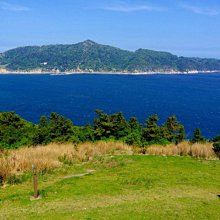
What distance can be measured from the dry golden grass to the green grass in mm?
2024

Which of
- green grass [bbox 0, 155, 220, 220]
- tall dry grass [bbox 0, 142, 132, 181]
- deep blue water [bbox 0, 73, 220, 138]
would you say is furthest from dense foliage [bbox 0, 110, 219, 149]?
deep blue water [bbox 0, 73, 220, 138]

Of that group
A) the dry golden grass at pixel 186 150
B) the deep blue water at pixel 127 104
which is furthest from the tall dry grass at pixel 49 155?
the deep blue water at pixel 127 104

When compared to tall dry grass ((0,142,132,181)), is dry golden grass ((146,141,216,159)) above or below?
below

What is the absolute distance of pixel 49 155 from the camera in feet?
52.7

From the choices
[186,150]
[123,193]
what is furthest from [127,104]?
[123,193]

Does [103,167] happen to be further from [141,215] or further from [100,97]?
→ [100,97]

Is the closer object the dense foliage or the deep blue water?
the dense foliage

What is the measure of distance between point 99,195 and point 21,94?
411 ft

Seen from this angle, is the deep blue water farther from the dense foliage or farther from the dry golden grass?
the dry golden grass

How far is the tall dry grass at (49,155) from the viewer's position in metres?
14.2

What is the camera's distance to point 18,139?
64.9 feet

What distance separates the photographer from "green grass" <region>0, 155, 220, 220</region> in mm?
9414

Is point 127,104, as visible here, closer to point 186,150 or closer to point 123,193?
point 186,150

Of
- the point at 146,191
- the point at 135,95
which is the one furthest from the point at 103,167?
the point at 135,95
